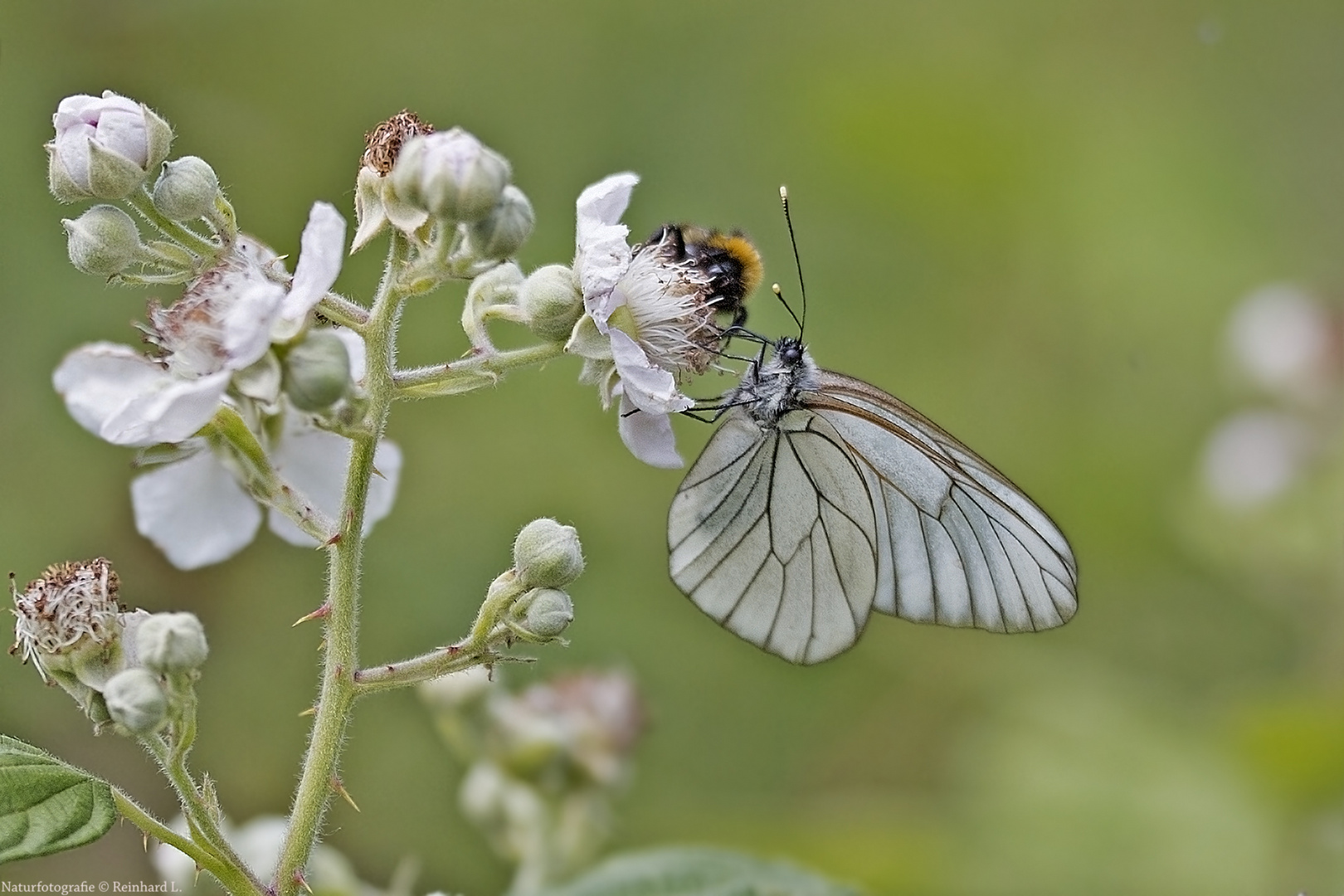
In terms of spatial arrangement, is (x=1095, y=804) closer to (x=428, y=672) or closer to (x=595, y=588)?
(x=595, y=588)

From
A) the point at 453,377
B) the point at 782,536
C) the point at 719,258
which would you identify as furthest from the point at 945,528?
the point at 453,377

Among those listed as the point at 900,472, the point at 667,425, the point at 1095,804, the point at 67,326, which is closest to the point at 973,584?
the point at 900,472

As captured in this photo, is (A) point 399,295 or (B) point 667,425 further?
(B) point 667,425

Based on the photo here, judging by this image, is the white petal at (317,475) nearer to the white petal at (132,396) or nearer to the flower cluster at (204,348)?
Answer: the flower cluster at (204,348)

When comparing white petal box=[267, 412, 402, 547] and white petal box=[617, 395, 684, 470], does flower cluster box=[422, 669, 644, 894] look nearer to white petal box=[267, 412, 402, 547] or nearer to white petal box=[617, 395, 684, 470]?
white petal box=[267, 412, 402, 547]

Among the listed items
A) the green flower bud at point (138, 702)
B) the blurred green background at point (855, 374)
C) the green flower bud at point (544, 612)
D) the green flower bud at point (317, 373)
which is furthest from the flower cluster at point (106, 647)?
the blurred green background at point (855, 374)

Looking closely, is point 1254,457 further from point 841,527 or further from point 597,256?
point 597,256

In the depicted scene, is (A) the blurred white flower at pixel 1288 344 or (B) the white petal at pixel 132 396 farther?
(A) the blurred white flower at pixel 1288 344
